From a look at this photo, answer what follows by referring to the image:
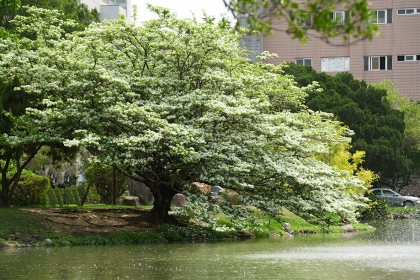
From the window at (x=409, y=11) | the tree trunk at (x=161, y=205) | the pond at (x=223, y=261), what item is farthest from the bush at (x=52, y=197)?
the window at (x=409, y=11)

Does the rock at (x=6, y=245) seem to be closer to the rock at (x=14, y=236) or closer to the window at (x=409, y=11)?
the rock at (x=14, y=236)

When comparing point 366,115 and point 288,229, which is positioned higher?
point 366,115

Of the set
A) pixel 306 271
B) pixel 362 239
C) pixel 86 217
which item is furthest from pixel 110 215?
pixel 306 271

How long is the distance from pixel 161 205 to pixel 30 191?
6021 millimetres

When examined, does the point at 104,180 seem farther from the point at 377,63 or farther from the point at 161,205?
the point at 377,63

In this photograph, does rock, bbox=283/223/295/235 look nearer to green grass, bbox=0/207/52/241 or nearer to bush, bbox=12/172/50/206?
bush, bbox=12/172/50/206

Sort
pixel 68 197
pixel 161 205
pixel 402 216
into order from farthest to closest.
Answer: pixel 402 216 < pixel 68 197 < pixel 161 205

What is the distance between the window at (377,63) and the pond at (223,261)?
41.4 metres

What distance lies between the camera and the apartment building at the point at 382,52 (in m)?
64.2

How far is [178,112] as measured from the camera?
1019 inches

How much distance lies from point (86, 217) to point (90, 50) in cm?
569

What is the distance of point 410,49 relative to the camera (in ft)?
211

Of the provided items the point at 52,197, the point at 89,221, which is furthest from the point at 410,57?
the point at 89,221

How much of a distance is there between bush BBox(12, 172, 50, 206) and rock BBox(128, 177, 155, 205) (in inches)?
223
